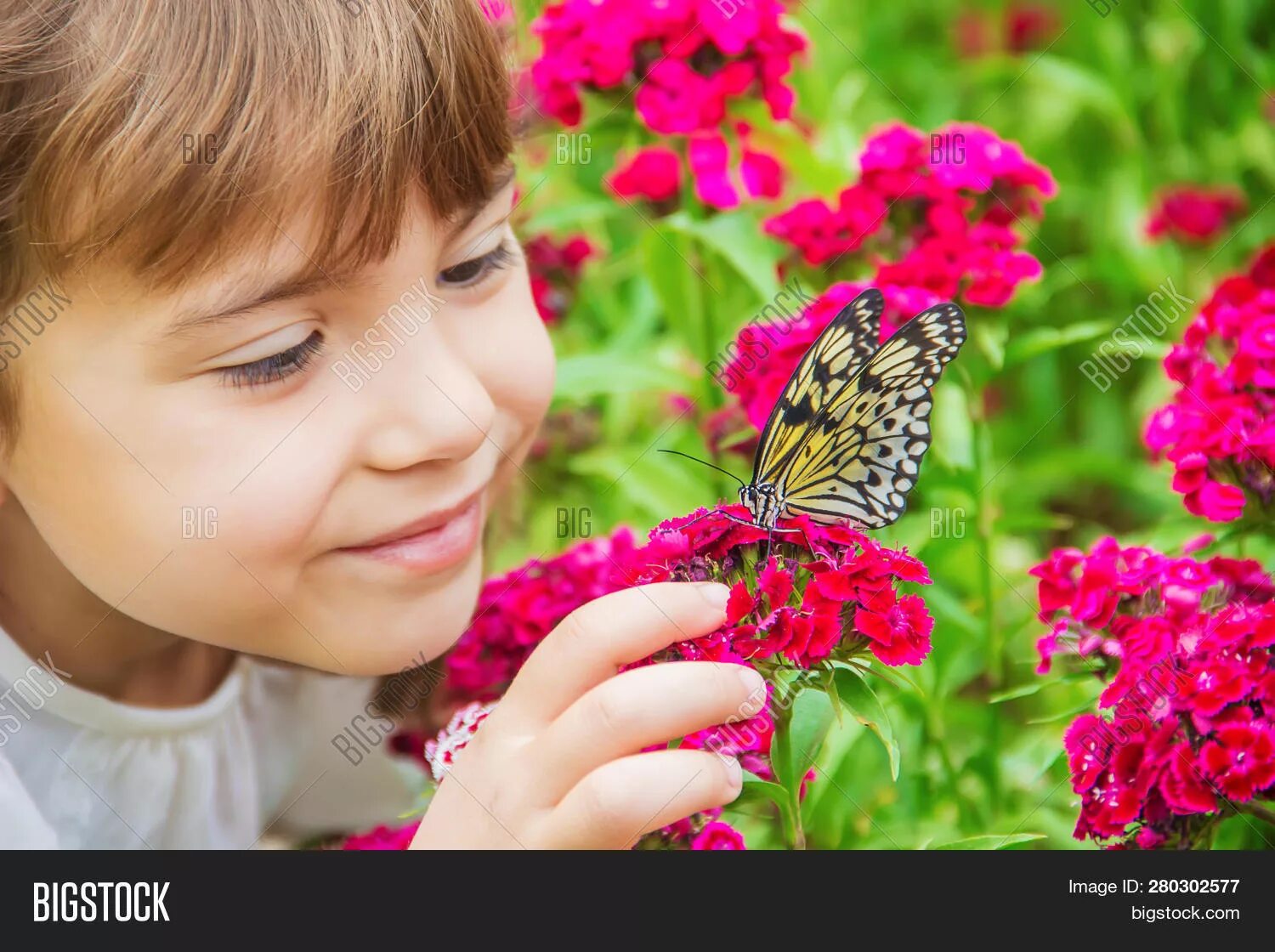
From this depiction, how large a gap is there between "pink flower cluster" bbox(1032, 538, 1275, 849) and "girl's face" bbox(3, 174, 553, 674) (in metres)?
0.69

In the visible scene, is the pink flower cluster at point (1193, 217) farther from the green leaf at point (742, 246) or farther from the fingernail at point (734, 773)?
the fingernail at point (734, 773)

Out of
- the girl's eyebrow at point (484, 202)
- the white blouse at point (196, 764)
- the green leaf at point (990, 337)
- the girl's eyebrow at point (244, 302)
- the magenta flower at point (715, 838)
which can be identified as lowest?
the white blouse at point (196, 764)

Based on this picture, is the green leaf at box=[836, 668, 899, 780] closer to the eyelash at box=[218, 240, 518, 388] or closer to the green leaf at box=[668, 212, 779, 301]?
the eyelash at box=[218, 240, 518, 388]

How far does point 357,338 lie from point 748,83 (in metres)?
0.79

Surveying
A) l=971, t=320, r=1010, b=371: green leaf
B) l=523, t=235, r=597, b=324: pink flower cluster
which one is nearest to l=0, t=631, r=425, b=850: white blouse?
l=523, t=235, r=597, b=324: pink flower cluster

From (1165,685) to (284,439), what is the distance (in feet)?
3.01

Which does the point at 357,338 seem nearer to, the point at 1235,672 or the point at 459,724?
the point at 459,724

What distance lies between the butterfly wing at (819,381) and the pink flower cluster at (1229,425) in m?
0.37

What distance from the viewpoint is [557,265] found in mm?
2387

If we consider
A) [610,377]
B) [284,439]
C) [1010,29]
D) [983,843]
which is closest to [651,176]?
[610,377]

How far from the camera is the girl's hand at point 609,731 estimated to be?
1.12 metres

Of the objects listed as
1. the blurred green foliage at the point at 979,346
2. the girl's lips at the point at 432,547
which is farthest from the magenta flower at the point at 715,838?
the girl's lips at the point at 432,547

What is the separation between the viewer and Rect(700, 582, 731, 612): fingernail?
113cm

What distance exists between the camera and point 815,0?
325 cm
